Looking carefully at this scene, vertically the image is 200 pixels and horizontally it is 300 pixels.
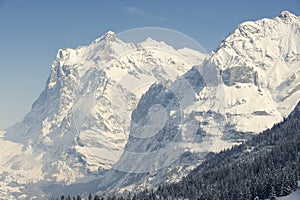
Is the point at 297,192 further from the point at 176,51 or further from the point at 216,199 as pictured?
the point at 176,51

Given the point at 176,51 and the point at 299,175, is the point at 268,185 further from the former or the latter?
the point at 176,51

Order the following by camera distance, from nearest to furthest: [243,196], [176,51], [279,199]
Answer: [176,51]
[279,199]
[243,196]

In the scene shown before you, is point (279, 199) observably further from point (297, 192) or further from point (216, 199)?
point (216, 199)

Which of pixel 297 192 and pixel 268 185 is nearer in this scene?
pixel 297 192

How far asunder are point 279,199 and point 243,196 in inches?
649

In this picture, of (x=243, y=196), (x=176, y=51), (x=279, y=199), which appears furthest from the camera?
(x=243, y=196)

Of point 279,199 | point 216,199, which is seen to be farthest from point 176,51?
point 216,199

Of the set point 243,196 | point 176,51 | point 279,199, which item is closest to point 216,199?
point 243,196

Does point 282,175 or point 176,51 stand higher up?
point 176,51

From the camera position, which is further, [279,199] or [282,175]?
[282,175]

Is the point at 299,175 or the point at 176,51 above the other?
the point at 176,51

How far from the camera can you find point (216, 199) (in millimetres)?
197875

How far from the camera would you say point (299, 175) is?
646ft

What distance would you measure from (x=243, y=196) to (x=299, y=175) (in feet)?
73.9
